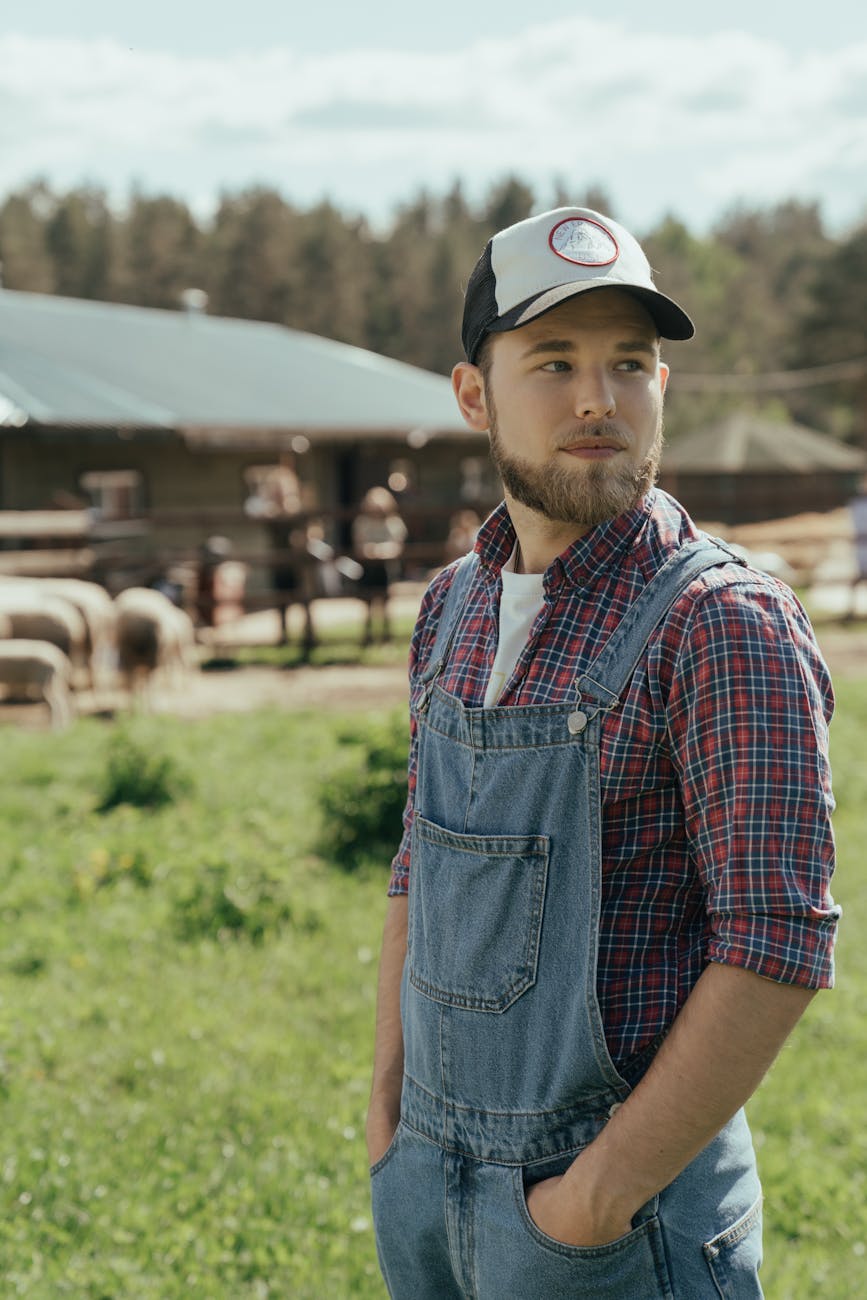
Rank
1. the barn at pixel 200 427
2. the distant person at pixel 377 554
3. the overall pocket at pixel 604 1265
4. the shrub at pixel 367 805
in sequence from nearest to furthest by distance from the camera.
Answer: the overall pocket at pixel 604 1265
the shrub at pixel 367 805
the distant person at pixel 377 554
the barn at pixel 200 427

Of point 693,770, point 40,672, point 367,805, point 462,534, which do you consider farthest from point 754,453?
point 693,770

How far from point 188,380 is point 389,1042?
20972 millimetres

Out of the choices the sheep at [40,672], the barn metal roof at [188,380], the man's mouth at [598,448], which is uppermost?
the barn metal roof at [188,380]

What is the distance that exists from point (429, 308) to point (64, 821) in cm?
5752

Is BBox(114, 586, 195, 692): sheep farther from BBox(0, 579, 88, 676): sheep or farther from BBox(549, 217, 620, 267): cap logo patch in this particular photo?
BBox(549, 217, 620, 267): cap logo patch

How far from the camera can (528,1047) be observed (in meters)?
1.76

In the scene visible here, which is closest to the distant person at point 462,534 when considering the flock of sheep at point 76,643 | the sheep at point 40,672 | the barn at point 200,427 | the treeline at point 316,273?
the barn at point 200,427

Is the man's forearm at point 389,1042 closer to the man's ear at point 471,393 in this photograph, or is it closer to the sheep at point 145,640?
the man's ear at point 471,393

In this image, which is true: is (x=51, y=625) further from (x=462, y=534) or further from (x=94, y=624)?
(x=462, y=534)

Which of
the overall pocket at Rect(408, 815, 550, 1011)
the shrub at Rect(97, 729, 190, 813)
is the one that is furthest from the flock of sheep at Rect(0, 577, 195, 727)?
the overall pocket at Rect(408, 815, 550, 1011)

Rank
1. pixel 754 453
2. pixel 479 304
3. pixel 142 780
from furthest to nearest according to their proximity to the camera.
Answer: pixel 754 453 < pixel 142 780 < pixel 479 304

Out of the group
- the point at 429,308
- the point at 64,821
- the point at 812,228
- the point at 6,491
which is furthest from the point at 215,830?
the point at 812,228

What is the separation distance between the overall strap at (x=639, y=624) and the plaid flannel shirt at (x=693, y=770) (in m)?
0.02

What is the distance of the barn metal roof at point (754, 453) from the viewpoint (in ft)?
109
